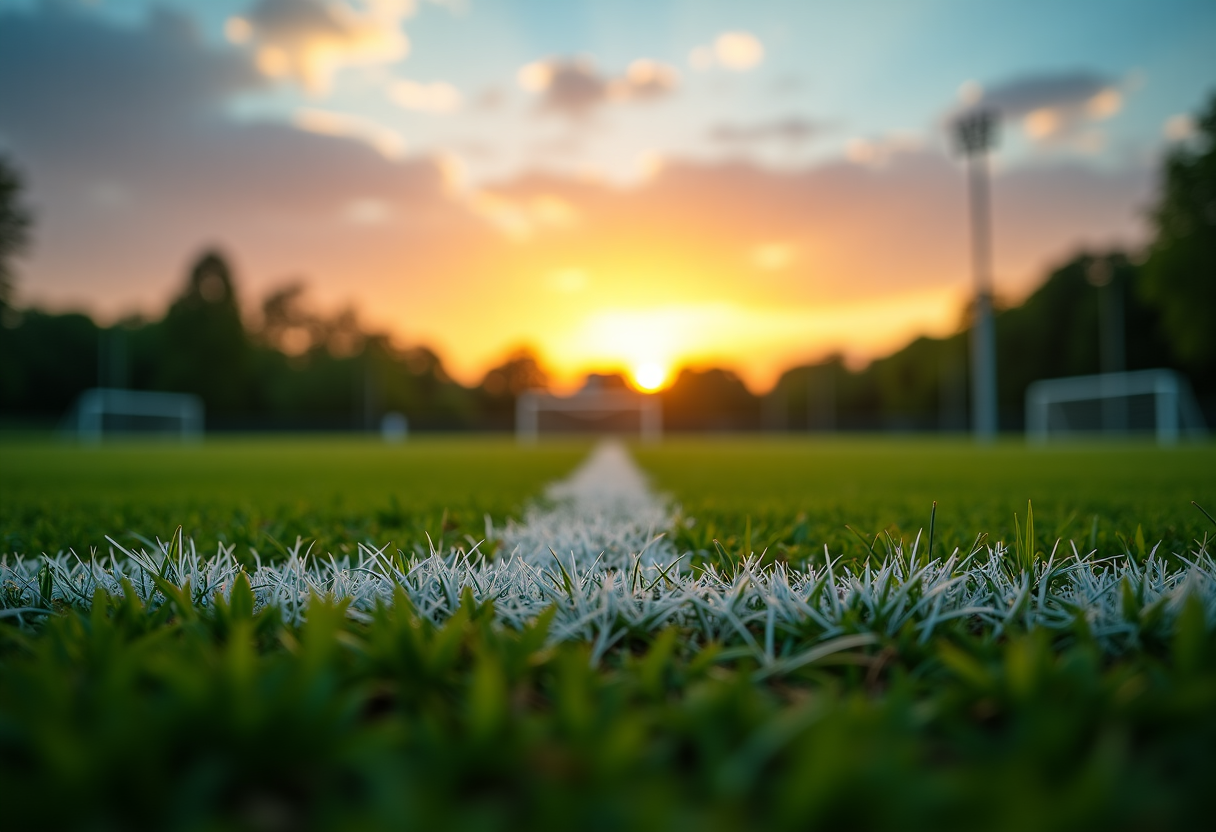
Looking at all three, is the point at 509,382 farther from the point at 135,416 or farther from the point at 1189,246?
the point at 1189,246

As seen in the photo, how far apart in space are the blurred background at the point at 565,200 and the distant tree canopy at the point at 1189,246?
0.12m

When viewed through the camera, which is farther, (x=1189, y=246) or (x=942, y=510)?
(x=1189, y=246)

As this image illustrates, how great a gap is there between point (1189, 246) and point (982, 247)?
9732mm

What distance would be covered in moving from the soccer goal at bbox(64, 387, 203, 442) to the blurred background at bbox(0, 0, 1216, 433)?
3.89m

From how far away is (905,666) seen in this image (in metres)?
0.98

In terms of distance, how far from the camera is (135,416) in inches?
1400

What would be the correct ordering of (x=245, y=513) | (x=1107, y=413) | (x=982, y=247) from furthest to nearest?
(x=1107, y=413), (x=982, y=247), (x=245, y=513)

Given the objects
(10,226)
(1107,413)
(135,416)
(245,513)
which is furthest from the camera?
(135,416)

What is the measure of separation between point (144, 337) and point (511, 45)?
4138 centimetres

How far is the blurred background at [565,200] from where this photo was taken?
18.6 m

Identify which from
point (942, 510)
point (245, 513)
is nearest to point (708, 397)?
point (942, 510)

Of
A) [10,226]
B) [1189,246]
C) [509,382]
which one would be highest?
[10,226]

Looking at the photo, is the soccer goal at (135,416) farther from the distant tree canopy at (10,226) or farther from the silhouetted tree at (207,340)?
the distant tree canopy at (10,226)

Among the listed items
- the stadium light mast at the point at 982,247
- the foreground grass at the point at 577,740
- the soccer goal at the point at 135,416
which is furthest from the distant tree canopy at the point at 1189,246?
the soccer goal at the point at 135,416
